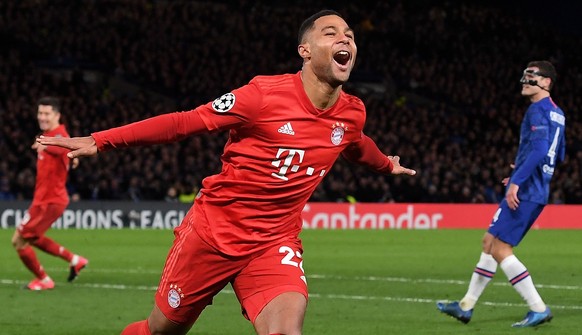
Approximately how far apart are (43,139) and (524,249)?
16.5 m

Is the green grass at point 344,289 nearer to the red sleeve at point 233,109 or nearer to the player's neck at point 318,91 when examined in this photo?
the player's neck at point 318,91

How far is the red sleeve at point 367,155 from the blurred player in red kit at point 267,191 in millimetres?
372

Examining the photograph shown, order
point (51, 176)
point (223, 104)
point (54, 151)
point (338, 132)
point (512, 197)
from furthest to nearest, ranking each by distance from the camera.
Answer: point (51, 176)
point (54, 151)
point (512, 197)
point (338, 132)
point (223, 104)

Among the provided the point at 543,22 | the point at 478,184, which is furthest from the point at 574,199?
the point at 543,22

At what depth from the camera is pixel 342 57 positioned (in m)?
5.97

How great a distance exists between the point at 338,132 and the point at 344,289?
24.8ft

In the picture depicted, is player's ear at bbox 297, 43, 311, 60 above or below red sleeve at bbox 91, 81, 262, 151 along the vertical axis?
above

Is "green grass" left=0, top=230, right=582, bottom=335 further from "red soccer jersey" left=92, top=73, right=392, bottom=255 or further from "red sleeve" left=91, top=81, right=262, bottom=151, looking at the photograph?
"red sleeve" left=91, top=81, right=262, bottom=151

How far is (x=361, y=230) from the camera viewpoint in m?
26.7

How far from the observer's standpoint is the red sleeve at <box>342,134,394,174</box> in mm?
6637

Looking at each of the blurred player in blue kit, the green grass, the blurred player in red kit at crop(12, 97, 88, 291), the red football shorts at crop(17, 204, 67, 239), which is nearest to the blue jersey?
the blurred player in blue kit

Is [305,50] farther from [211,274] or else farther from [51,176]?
[51,176]

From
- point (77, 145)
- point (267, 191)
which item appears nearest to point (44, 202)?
point (267, 191)

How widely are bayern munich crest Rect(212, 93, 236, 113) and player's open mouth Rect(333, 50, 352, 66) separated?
59 centimetres
